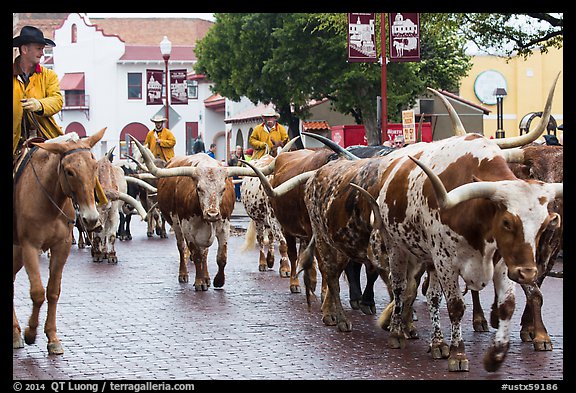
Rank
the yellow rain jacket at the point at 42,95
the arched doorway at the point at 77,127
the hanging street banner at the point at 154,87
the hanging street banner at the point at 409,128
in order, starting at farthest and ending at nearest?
the arched doorway at the point at 77,127, the hanging street banner at the point at 154,87, the hanging street banner at the point at 409,128, the yellow rain jacket at the point at 42,95

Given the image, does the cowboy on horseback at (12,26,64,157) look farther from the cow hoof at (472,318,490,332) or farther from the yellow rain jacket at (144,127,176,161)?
the yellow rain jacket at (144,127,176,161)

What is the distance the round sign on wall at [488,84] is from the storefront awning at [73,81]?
32016 millimetres

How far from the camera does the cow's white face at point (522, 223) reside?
24.6ft

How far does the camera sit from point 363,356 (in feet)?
29.8

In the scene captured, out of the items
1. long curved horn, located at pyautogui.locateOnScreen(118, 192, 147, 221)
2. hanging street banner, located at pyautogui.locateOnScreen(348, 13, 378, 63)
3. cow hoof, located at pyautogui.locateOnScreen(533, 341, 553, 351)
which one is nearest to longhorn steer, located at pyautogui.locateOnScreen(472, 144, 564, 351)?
cow hoof, located at pyautogui.locateOnScreen(533, 341, 553, 351)

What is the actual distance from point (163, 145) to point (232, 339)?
13729mm

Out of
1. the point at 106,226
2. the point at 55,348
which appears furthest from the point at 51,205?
the point at 106,226

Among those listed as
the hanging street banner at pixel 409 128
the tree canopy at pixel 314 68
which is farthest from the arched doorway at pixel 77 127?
the hanging street banner at pixel 409 128

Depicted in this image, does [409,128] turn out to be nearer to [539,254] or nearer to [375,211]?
[375,211]

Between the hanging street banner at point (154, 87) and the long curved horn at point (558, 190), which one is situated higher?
the hanging street banner at point (154, 87)

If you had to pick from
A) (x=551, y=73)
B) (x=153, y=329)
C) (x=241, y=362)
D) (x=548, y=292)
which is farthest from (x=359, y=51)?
(x=551, y=73)

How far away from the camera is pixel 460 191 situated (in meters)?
7.81

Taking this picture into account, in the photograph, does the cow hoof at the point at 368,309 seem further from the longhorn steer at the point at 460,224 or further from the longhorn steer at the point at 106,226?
the longhorn steer at the point at 106,226
